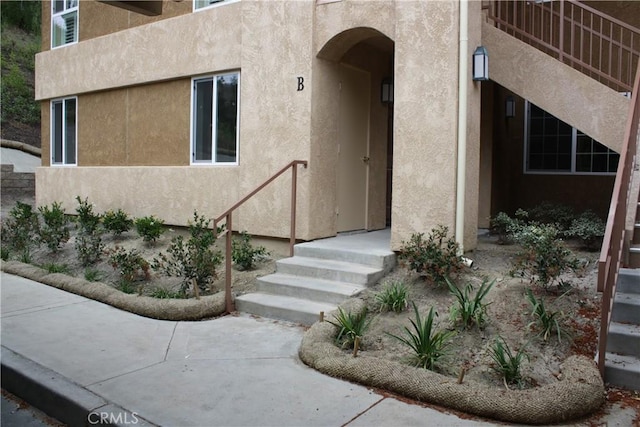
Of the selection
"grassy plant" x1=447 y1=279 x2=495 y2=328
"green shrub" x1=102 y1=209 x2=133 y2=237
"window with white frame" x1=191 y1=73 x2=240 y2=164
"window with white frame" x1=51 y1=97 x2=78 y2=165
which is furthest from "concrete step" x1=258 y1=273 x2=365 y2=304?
"window with white frame" x1=51 y1=97 x2=78 y2=165

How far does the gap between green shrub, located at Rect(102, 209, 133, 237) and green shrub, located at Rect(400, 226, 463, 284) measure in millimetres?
5510

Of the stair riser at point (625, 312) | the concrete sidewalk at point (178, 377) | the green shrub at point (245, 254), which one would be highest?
the green shrub at point (245, 254)

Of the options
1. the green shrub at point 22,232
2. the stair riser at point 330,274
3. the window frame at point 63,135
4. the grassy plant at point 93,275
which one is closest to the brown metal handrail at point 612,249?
the stair riser at point 330,274

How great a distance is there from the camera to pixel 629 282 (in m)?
5.03

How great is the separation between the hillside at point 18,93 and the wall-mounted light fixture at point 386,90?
59.8 ft

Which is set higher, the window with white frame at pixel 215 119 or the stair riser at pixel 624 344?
the window with white frame at pixel 215 119

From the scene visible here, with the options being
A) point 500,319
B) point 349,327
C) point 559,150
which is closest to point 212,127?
point 349,327

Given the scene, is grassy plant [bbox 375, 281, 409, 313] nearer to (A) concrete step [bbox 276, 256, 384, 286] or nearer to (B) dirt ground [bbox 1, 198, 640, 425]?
(B) dirt ground [bbox 1, 198, 640, 425]

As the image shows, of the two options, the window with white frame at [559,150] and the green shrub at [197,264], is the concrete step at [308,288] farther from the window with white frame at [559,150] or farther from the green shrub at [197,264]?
the window with white frame at [559,150]

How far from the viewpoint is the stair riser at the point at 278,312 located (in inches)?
230

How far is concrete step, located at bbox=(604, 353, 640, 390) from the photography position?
405cm

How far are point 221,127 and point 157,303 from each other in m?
3.73

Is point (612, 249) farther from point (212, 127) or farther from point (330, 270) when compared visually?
point (212, 127)

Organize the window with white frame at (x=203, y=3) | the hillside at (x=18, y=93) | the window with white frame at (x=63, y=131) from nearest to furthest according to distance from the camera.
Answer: the window with white frame at (x=203, y=3) → the window with white frame at (x=63, y=131) → the hillside at (x=18, y=93)
